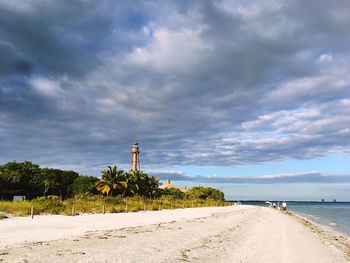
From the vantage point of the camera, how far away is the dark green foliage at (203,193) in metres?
89.0

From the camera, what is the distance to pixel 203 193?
9156 centimetres

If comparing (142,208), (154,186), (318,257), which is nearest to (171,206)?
(142,208)

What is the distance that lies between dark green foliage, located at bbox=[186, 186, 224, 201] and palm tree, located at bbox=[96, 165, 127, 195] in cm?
3369

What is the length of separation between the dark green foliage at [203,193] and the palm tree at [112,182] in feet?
111

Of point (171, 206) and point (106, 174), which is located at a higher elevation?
point (106, 174)

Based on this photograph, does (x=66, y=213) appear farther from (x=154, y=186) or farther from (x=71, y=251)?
(x=154, y=186)

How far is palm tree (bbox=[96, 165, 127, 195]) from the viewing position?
54984 mm

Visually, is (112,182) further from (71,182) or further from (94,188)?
(71,182)

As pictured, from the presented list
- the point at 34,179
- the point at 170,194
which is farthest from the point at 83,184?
the point at 170,194

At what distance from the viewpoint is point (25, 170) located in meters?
75.4

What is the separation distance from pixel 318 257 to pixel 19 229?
13852 millimetres

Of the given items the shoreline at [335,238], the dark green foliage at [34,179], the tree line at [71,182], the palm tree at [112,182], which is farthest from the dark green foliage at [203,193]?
the shoreline at [335,238]

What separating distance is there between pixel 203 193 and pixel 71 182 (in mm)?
32620

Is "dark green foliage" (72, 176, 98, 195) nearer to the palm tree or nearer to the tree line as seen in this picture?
the tree line
